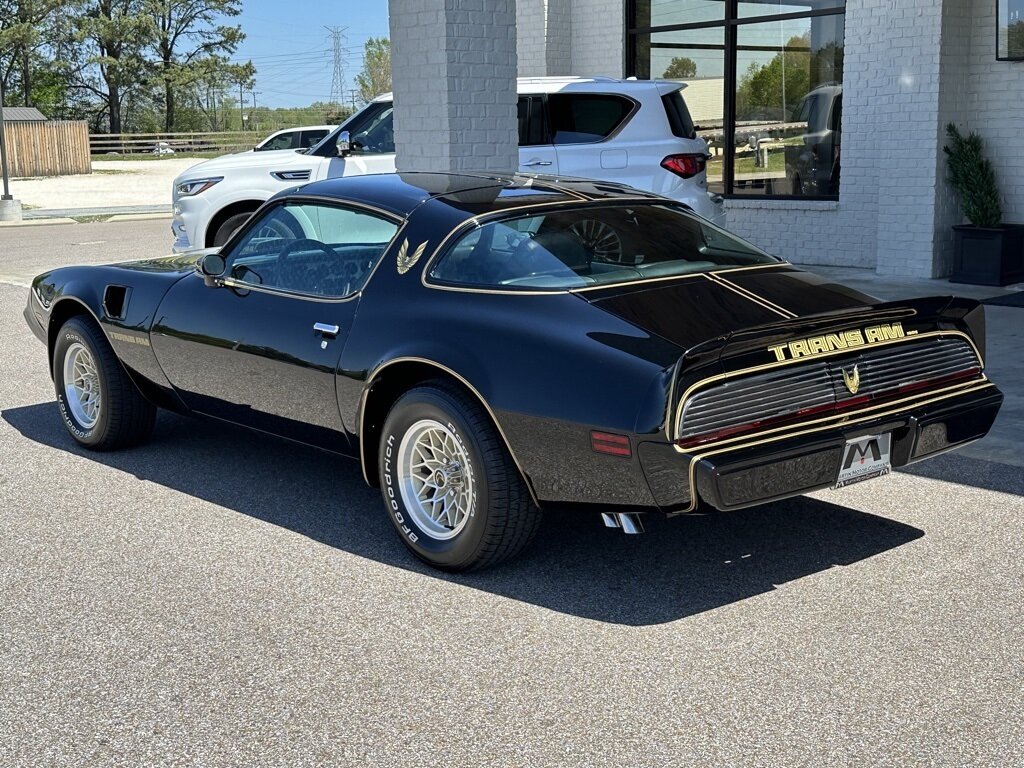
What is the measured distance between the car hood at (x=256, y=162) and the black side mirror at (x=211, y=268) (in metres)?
6.32

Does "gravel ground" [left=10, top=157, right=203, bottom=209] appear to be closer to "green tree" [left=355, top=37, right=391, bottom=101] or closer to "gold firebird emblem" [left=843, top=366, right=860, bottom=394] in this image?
"gold firebird emblem" [left=843, top=366, right=860, bottom=394]

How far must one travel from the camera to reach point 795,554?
488 cm

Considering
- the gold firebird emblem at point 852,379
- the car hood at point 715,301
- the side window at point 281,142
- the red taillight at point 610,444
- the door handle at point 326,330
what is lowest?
the red taillight at point 610,444

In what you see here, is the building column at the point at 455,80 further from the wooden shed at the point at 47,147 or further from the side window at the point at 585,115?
the wooden shed at the point at 47,147

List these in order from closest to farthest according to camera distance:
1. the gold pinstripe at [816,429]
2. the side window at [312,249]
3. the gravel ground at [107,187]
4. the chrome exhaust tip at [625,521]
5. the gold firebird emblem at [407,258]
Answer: the gold pinstripe at [816,429] → the chrome exhaust tip at [625,521] → the gold firebird emblem at [407,258] → the side window at [312,249] → the gravel ground at [107,187]

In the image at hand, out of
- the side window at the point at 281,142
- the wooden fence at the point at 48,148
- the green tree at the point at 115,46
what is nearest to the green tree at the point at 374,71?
the green tree at the point at 115,46

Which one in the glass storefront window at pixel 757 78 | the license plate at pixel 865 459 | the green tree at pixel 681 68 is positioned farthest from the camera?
the green tree at pixel 681 68

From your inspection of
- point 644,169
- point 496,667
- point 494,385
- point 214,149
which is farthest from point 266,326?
point 214,149

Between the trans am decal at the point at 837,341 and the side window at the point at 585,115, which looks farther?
the side window at the point at 585,115

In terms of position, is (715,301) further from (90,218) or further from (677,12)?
(90,218)

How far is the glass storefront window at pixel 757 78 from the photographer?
1377 centimetres

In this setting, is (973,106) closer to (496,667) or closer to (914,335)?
(914,335)

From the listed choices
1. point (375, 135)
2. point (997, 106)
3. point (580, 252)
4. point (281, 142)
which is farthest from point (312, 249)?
point (281, 142)

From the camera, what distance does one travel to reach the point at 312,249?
5.63 m
